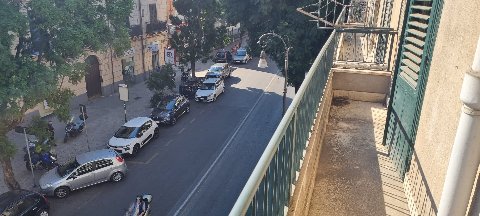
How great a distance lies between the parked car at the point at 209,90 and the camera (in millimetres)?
26719

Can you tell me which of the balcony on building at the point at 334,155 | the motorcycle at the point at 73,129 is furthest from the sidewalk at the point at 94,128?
the balcony on building at the point at 334,155

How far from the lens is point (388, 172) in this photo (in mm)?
6098

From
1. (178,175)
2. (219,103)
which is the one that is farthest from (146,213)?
→ (219,103)

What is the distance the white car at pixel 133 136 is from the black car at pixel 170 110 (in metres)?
1.72

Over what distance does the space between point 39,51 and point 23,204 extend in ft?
18.4

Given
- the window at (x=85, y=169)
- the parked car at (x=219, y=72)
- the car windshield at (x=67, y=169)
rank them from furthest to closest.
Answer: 1. the parked car at (x=219, y=72)
2. the window at (x=85, y=169)
3. the car windshield at (x=67, y=169)

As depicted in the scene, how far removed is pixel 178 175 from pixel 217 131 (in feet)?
17.6

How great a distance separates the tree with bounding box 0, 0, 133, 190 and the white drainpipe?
A: 12847 millimetres

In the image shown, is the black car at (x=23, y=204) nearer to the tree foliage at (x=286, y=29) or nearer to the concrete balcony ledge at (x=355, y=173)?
the concrete balcony ledge at (x=355, y=173)

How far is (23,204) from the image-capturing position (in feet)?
42.2

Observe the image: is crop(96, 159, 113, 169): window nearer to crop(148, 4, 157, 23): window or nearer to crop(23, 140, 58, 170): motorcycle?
crop(23, 140, 58, 170): motorcycle

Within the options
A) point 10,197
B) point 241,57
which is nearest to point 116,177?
point 10,197

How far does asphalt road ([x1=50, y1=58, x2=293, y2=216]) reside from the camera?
14578 mm

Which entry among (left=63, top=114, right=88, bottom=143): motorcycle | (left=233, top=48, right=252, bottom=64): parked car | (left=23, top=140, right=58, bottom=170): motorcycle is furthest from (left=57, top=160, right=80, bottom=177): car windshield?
(left=233, top=48, right=252, bottom=64): parked car
